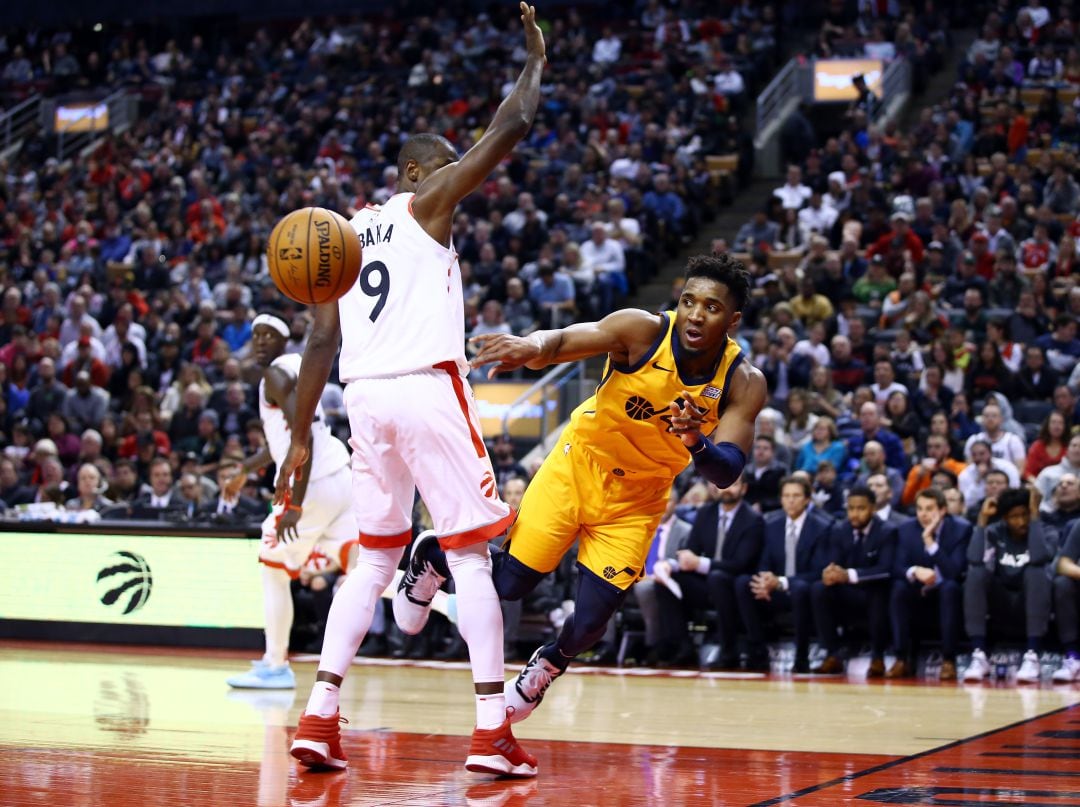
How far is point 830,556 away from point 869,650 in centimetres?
74

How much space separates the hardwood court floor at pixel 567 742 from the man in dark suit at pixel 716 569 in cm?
85

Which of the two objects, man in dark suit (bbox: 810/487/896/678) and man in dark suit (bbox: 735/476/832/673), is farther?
man in dark suit (bbox: 735/476/832/673)

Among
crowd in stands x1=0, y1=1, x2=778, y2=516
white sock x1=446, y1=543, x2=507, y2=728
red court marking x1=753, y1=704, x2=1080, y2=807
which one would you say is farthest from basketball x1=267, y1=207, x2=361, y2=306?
crowd in stands x1=0, y1=1, x2=778, y2=516

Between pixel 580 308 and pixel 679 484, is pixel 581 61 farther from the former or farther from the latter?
pixel 679 484

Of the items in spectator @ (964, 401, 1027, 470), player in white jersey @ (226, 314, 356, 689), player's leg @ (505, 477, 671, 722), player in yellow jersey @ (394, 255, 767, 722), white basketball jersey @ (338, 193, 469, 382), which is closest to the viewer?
white basketball jersey @ (338, 193, 469, 382)

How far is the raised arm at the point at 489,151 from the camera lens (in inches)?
205

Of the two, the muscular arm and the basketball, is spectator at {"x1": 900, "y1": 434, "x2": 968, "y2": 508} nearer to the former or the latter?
the muscular arm

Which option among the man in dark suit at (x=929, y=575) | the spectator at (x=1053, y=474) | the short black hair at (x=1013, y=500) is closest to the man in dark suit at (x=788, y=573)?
the man in dark suit at (x=929, y=575)

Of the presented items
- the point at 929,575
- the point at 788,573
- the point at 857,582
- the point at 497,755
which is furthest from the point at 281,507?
the point at 929,575

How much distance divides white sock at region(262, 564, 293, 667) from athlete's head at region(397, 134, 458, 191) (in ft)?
11.7

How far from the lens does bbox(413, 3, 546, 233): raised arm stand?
522 centimetres

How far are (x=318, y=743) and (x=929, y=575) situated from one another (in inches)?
233

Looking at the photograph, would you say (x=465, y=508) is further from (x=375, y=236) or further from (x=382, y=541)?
(x=375, y=236)

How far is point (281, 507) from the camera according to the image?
26.1 feet
